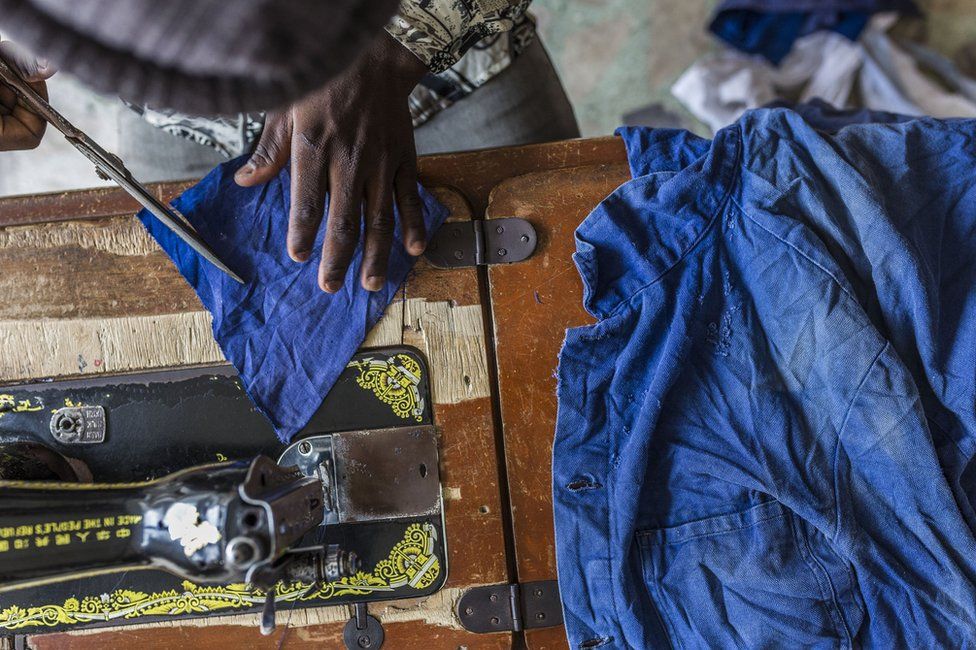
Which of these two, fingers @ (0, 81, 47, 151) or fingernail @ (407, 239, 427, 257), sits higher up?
fingers @ (0, 81, 47, 151)

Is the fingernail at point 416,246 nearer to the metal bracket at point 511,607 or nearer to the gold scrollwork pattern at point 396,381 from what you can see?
the gold scrollwork pattern at point 396,381

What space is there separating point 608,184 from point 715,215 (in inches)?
6.6

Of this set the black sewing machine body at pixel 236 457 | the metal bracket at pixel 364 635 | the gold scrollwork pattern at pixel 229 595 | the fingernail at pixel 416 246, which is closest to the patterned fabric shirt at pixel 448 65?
the fingernail at pixel 416 246

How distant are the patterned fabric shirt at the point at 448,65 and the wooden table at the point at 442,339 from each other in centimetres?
15

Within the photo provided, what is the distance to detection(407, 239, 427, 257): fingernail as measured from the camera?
961 mm

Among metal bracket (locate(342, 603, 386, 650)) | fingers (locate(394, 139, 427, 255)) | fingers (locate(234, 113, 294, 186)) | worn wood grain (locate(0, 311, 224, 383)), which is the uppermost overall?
fingers (locate(234, 113, 294, 186))

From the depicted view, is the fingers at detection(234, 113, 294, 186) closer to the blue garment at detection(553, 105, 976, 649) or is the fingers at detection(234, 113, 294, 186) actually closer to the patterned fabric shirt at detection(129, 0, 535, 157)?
the patterned fabric shirt at detection(129, 0, 535, 157)

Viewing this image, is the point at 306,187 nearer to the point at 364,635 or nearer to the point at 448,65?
the point at 448,65

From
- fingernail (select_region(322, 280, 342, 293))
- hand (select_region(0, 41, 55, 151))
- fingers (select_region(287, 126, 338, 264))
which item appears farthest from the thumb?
fingernail (select_region(322, 280, 342, 293))

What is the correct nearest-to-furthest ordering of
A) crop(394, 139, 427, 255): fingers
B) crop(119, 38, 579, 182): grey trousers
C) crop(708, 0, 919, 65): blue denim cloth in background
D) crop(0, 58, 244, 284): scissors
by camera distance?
crop(0, 58, 244, 284): scissors → crop(394, 139, 427, 255): fingers → crop(119, 38, 579, 182): grey trousers → crop(708, 0, 919, 65): blue denim cloth in background

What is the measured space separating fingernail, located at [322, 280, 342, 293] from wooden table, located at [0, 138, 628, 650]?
0.10 m

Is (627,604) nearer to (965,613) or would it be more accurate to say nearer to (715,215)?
(965,613)

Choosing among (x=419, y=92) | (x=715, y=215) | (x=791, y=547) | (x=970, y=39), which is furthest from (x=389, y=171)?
(x=970, y=39)

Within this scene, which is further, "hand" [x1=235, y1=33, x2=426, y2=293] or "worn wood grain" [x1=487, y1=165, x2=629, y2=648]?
"worn wood grain" [x1=487, y1=165, x2=629, y2=648]
